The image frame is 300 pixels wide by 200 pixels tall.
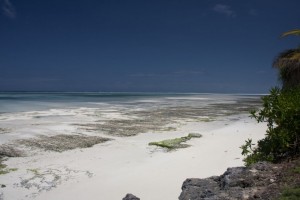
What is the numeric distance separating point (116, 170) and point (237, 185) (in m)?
5.47

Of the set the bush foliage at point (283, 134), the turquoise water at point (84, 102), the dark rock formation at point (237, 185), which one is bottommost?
the turquoise water at point (84, 102)

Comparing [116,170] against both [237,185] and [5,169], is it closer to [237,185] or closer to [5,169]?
[5,169]

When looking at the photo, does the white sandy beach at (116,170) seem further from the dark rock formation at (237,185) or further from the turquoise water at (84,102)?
the turquoise water at (84,102)

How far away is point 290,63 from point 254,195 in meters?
14.0

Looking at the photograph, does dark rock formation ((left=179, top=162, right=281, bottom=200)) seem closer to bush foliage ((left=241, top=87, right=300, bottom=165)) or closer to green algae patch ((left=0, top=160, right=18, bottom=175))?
bush foliage ((left=241, top=87, right=300, bottom=165))

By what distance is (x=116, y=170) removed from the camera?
1045 centimetres

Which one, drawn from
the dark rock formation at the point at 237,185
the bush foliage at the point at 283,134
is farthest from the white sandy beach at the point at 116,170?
the bush foliage at the point at 283,134

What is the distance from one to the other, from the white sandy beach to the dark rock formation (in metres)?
1.93

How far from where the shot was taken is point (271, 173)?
600 centimetres

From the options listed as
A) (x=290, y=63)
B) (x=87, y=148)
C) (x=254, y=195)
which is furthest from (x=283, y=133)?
(x=290, y=63)

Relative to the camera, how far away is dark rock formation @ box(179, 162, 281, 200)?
5387 mm

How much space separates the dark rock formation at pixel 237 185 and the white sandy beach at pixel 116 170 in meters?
1.93

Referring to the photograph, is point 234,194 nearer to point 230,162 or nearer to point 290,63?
point 230,162

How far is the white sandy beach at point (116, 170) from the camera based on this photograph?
27.5 ft
